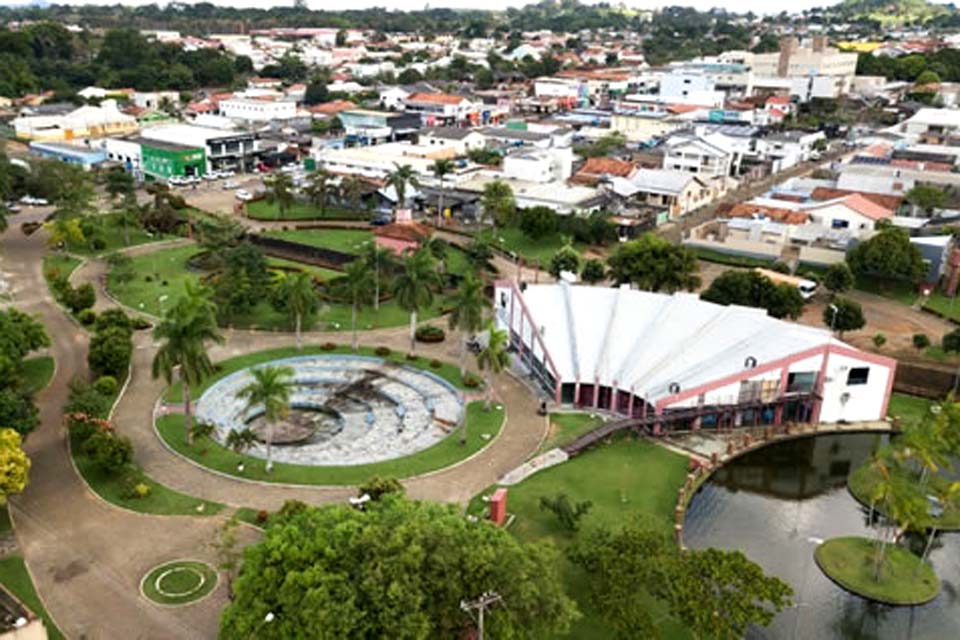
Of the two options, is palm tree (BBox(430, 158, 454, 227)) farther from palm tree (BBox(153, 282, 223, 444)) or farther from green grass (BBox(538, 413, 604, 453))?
palm tree (BBox(153, 282, 223, 444))

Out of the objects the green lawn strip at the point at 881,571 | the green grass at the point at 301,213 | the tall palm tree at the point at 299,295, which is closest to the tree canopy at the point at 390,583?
the green lawn strip at the point at 881,571

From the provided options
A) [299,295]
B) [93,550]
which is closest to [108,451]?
[93,550]

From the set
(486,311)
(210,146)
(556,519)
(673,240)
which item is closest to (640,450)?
(556,519)

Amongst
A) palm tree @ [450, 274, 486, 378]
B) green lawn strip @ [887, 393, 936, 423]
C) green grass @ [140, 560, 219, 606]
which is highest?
palm tree @ [450, 274, 486, 378]

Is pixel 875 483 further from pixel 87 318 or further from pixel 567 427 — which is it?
pixel 87 318

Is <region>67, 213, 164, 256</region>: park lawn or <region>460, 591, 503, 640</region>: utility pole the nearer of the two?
<region>460, 591, 503, 640</region>: utility pole

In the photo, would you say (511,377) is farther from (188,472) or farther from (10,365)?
(10,365)

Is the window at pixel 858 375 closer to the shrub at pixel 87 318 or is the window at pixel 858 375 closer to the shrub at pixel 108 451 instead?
the shrub at pixel 108 451

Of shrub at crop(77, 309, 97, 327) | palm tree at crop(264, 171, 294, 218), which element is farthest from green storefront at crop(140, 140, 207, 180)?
shrub at crop(77, 309, 97, 327)
